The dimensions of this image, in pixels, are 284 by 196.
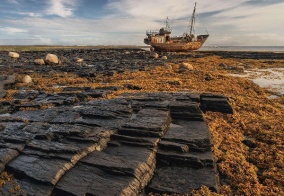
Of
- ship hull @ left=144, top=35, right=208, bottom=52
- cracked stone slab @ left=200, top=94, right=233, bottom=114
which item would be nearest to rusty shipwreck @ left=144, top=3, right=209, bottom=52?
ship hull @ left=144, top=35, right=208, bottom=52

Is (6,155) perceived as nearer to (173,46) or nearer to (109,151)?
(109,151)

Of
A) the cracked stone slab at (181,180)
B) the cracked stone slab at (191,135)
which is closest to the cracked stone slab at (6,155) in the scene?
the cracked stone slab at (181,180)

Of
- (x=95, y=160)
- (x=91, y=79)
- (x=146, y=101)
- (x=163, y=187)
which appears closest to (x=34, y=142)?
(x=95, y=160)

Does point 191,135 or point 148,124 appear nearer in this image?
point 191,135

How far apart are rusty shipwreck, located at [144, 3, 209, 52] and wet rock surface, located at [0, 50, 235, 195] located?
7985 centimetres

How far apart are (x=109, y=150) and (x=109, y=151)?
0.24 feet

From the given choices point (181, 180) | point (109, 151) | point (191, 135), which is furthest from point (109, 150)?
point (191, 135)

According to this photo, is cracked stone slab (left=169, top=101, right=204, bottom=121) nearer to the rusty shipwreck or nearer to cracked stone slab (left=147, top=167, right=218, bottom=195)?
cracked stone slab (left=147, top=167, right=218, bottom=195)

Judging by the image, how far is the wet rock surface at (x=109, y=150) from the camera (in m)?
6.51

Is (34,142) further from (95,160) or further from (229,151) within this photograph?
(229,151)

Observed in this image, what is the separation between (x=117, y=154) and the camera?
7.94 meters

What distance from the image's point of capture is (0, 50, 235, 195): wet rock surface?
21.4ft

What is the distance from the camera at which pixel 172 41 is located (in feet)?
313

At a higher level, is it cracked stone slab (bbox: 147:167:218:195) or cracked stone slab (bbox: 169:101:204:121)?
cracked stone slab (bbox: 169:101:204:121)
